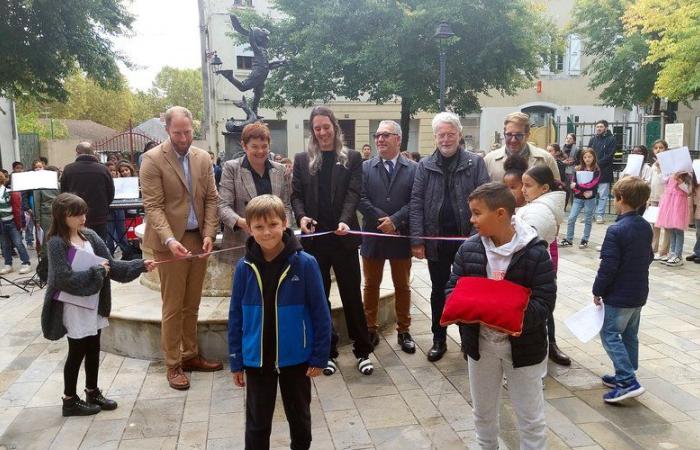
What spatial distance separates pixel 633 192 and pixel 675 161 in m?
5.63

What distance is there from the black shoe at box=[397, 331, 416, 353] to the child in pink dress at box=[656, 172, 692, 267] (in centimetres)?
550

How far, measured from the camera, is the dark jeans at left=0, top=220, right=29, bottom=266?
9.16 m

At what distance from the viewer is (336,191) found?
4418 millimetres

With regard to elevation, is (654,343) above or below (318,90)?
below

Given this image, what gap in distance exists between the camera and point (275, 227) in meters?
2.77

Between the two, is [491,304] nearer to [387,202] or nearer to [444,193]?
[444,193]

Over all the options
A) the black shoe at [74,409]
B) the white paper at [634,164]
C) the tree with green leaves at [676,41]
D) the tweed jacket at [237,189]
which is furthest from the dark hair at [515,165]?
the tree with green leaves at [676,41]

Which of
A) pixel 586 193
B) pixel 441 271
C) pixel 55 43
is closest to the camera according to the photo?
pixel 441 271

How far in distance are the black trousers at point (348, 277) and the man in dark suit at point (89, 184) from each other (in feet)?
14.1

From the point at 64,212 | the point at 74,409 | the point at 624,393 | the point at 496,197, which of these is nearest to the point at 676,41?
the point at 624,393

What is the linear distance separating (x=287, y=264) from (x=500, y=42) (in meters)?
17.0

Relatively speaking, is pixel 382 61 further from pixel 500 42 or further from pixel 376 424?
pixel 376 424

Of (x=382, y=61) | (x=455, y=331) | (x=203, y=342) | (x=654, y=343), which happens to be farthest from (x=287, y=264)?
(x=382, y=61)

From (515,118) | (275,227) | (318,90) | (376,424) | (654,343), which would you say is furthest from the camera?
(318,90)
